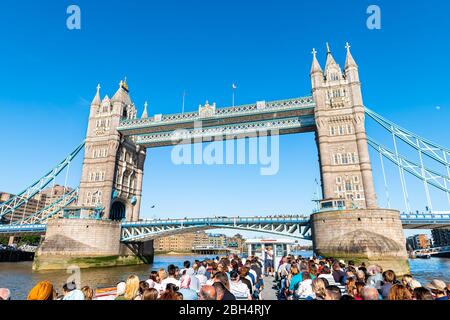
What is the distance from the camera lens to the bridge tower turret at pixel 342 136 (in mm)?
35375

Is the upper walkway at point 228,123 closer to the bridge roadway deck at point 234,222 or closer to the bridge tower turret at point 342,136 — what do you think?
the bridge tower turret at point 342,136

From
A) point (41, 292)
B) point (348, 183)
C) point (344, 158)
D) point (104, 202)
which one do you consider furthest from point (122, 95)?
point (41, 292)

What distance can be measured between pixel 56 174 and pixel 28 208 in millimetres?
Result: 114558

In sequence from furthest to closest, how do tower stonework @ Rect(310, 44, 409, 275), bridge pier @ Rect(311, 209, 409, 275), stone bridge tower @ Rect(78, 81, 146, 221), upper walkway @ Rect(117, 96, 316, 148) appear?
stone bridge tower @ Rect(78, 81, 146, 221), upper walkway @ Rect(117, 96, 316, 148), tower stonework @ Rect(310, 44, 409, 275), bridge pier @ Rect(311, 209, 409, 275)

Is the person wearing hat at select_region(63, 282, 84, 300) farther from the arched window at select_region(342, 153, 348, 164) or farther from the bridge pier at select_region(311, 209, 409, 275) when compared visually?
the arched window at select_region(342, 153, 348, 164)

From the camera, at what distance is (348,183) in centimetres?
3581

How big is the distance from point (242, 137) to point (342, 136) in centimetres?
1556

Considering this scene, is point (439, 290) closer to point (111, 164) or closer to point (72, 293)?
point (72, 293)

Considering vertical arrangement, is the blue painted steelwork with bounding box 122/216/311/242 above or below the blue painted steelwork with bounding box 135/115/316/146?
below

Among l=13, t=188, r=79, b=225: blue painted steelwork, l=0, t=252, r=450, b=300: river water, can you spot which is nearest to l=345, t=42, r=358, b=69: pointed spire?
l=0, t=252, r=450, b=300: river water

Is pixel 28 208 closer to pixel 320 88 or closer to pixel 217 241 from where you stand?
pixel 217 241

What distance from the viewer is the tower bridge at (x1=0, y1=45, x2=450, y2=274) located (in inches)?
1165

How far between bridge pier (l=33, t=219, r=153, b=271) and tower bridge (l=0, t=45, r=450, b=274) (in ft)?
0.43
